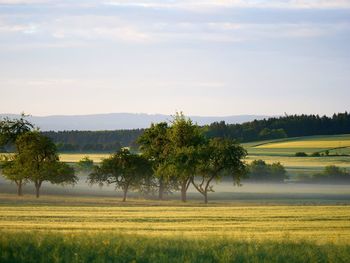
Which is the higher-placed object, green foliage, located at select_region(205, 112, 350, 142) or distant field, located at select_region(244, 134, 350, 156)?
green foliage, located at select_region(205, 112, 350, 142)

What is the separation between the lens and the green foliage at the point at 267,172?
111 m

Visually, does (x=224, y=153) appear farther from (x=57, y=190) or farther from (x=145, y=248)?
(x=145, y=248)

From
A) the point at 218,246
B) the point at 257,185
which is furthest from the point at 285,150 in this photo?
the point at 218,246

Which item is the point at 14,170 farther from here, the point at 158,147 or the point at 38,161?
the point at 158,147

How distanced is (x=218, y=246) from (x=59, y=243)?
4.64m

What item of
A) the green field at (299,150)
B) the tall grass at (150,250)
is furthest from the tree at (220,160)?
the tall grass at (150,250)

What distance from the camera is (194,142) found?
83875mm

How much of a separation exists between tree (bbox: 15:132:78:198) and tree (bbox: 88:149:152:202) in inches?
152

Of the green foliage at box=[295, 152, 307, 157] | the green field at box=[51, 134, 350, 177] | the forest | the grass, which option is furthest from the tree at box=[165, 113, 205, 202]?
the forest

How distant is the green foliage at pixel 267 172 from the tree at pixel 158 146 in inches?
1079

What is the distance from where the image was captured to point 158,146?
8625 cm

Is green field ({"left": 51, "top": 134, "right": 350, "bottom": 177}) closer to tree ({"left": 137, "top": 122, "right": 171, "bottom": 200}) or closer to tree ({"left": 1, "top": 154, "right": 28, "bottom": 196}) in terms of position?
tree ({"left": 137, "top": 122, "right": 171, "bottom": 200})

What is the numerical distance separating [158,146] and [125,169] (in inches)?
195

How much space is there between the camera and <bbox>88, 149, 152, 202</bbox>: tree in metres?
84.2
